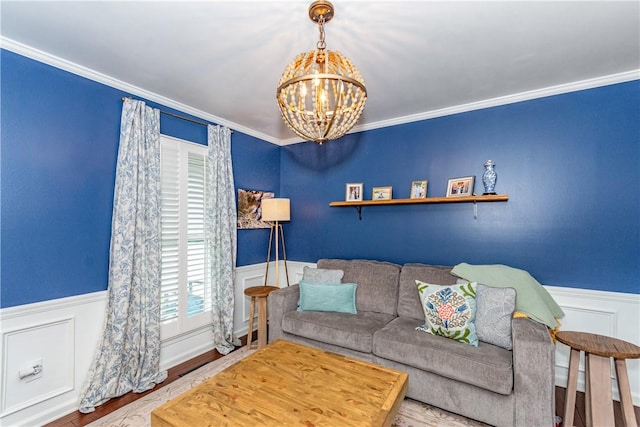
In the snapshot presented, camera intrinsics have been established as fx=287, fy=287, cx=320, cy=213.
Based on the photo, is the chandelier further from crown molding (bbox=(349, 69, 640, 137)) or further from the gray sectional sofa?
crown molding (bbox=(349, 69, 640, 137))

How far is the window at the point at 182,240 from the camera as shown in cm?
274

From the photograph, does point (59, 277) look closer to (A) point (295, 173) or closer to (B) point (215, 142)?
(B) point (215, 142)

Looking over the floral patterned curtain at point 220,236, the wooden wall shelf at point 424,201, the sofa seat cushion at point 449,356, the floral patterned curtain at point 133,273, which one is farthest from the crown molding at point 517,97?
the floral patterned curtain at point 133,273

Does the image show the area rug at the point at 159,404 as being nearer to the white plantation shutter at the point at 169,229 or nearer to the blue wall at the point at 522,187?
the white plantation shutter at the point at 169,229

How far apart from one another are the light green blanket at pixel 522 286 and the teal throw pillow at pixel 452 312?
24 cm

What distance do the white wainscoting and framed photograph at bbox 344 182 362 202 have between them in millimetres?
2046

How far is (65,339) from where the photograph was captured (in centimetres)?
211

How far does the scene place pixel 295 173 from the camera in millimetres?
4074

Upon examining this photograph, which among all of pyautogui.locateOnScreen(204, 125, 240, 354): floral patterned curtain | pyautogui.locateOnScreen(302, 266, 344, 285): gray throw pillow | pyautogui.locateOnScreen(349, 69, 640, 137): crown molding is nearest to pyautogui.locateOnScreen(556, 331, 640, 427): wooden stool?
pyautogui.locateOnScreen(302, 266, 344, 285): gray throw pillow

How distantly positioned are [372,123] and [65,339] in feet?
11.4

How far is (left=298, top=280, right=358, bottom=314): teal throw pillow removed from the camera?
9.39 feet

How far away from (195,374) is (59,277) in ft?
4.50

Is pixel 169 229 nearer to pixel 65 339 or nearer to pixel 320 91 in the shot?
pixel 65 339

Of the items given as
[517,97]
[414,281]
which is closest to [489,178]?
[517,97]
